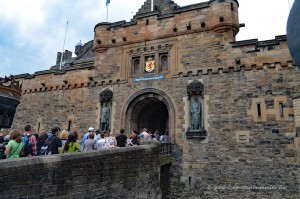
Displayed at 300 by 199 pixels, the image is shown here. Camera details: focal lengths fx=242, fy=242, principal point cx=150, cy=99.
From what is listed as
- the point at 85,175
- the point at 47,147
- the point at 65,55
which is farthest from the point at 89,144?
the point at 65,55

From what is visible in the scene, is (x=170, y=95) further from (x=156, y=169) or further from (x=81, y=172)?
(x=81, y=172)

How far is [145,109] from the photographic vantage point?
13469 mm

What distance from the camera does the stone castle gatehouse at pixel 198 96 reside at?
9492 mm

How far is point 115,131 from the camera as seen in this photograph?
40.1 feet

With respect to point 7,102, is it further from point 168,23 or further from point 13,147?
point 168,23

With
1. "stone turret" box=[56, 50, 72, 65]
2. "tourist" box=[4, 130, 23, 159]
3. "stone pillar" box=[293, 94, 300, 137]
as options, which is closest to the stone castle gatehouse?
"stone pillar" box=[293, 94, 300, 137]

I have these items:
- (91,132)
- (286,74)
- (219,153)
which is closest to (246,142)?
(219,153)

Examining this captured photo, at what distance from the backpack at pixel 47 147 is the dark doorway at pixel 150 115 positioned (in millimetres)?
7119

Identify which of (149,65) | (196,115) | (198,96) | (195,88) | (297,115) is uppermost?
(149,65)

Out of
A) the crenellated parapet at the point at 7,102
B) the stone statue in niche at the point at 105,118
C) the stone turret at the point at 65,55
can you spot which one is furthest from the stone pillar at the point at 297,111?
the stone turret at the point at 65,55

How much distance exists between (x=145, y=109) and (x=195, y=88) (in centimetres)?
355

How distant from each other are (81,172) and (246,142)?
23.6 ft

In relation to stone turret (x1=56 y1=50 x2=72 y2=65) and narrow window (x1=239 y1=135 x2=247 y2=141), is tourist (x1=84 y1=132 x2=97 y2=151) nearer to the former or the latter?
narrow window (x1=239 y1=135 x2=247 y2=141)

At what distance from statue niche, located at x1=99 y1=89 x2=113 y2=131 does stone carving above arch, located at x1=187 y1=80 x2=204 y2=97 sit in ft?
13.7
